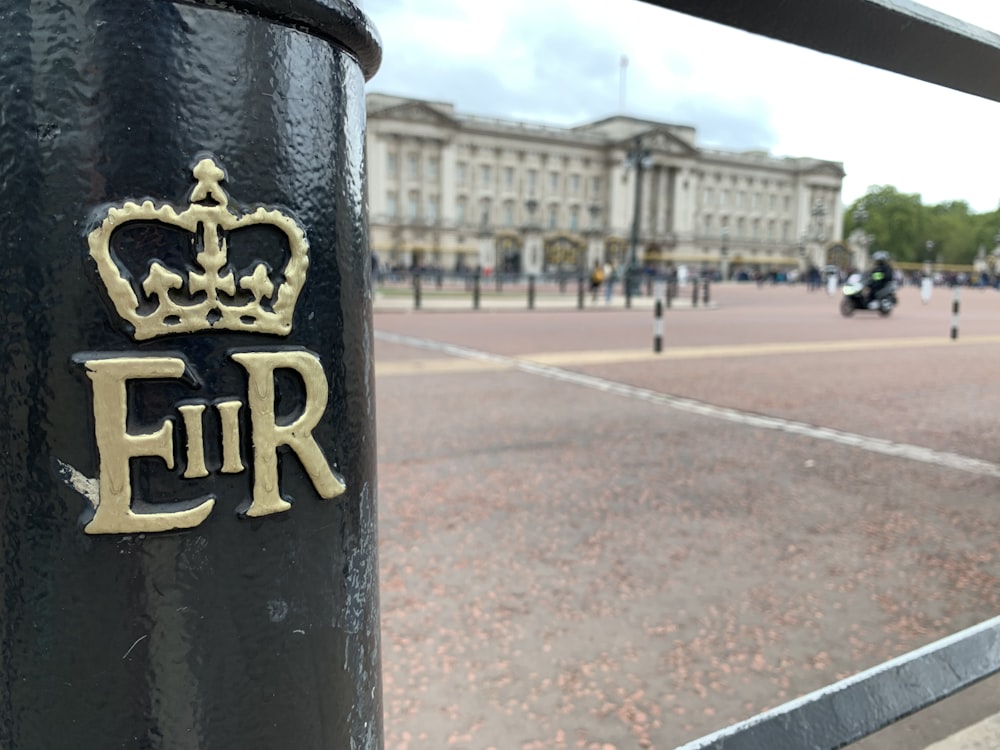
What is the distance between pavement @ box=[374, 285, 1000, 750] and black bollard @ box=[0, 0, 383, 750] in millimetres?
1453

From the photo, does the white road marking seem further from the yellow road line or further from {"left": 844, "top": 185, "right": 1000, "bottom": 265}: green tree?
{"left": 844, "top": 185, "right": 1000, "bottom": 265}: green tree

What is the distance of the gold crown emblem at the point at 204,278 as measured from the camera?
1.76 feet

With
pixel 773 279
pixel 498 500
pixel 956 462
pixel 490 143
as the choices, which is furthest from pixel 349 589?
pixel 490 143

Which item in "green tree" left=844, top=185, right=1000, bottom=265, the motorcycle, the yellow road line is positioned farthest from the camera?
"green tree" left=844, top=185, right=1000, bottom=265

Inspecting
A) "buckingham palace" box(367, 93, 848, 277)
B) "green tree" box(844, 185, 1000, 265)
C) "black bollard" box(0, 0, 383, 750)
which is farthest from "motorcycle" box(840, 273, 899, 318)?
"green tree" box(844, 185, 1000, 265)

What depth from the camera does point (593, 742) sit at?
6.23 ft

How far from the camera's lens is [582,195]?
7956 centimetres

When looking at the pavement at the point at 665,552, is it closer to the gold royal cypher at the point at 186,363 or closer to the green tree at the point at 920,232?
the gold royal cypher at the point at 186,363

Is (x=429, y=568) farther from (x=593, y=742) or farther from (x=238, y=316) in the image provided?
(x=238, y=316)

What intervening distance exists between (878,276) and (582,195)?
6403 cm

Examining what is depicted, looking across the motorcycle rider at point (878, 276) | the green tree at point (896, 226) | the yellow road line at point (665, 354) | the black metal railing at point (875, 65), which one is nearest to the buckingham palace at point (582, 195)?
the green tree at point (896, 226)

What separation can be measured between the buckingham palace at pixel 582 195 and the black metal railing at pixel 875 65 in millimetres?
55543

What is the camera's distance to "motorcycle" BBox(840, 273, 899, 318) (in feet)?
58.1

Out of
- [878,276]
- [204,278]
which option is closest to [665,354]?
[204,278]
